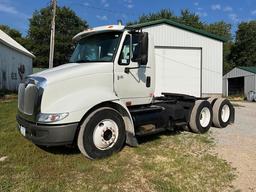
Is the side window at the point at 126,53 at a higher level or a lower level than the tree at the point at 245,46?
lower

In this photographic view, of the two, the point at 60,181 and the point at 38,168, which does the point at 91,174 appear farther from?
the point at 38,168

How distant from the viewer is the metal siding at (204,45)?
1837 cm

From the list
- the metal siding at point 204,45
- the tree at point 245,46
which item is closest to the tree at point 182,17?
the tree at point 245,46

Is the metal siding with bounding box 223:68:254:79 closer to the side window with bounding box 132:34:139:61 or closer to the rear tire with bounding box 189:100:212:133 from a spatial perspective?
the rear tire with bounding box 189:100:212:133

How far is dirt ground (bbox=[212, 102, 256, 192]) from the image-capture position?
5.30 metres

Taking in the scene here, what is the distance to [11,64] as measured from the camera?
29.8 meters

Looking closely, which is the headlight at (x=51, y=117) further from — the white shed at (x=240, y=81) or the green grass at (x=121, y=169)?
the white shed at (x=240, y=81)

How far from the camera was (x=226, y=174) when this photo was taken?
18.1ft

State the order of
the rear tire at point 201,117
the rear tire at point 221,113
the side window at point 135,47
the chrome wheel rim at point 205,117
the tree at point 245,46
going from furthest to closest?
the tree at point 245,46 < the rear tire at point 221,113 < the chrome wheel rim at point 205,117 < the rear tire at point 201,117 < the side window at point 135,47

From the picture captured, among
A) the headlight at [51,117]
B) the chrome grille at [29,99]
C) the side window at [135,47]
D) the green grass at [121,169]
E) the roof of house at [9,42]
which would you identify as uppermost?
the roof of house at [9,42]

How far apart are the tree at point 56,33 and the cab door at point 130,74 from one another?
49.6 m

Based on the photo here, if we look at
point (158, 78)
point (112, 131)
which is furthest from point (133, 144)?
point (158, 78)

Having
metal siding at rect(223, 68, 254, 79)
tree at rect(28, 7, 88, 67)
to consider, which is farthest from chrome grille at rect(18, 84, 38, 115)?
tree at rect(28, 7, 88, 67)

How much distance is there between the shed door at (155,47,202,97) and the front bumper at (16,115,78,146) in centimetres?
1271
